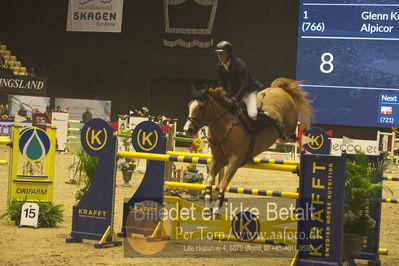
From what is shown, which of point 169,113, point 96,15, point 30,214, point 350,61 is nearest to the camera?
point 30,214

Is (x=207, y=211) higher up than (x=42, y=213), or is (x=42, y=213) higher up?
(x=207, y=211)

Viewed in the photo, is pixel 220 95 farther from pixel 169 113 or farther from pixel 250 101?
pixel 169 113

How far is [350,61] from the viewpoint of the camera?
17.0 m

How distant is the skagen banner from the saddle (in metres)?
15.2

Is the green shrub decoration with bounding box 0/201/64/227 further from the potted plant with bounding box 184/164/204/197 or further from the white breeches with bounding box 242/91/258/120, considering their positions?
the potted plant with bounding box 184/164/204/197

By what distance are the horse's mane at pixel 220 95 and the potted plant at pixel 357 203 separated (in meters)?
1.17

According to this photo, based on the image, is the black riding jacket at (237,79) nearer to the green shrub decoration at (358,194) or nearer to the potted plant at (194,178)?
the green shrub decoration at (358,194)

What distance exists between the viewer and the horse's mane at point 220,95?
5398 millimetres

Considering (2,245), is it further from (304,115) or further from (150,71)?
(150,71)

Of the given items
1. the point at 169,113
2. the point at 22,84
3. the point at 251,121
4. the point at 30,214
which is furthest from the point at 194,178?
the point at 169,113

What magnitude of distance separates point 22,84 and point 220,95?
15261 mm

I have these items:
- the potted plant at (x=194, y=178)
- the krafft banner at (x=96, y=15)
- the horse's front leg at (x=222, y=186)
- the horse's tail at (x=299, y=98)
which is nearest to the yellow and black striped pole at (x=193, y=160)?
the horse's front leg at (x=222, y=186)

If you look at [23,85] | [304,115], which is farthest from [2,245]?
[23,85]

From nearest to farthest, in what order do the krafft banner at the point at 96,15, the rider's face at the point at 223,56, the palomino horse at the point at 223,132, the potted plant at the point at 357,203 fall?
the potted plant at the point at 357,203, the palomino horse at the point at 223,132, the rider's face at the point at 223,56, the krafft banner at the point at 96,15
